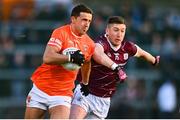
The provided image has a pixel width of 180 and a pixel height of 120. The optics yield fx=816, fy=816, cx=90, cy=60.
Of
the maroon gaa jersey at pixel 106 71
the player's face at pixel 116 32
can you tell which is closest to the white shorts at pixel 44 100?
the maroon gaa jersey at pixel 106 71

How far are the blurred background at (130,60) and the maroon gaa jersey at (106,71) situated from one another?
6.25 m

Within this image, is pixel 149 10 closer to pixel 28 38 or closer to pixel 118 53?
pixel 28 38

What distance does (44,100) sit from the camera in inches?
448

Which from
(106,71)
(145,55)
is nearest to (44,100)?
(106,71)

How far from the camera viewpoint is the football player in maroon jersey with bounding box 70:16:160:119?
1193cm

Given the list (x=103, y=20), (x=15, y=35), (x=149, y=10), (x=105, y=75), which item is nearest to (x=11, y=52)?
(x=15, y=35)

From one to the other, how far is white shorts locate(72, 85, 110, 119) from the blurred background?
6.14 m

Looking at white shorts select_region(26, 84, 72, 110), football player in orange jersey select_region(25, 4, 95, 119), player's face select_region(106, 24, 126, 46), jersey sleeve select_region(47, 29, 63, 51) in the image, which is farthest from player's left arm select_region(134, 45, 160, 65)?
jersey sleeve select_region(47, 29, 63, 51)

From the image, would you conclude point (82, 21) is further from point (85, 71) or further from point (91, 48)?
point (85, 71)

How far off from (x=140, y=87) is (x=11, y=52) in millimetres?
3189

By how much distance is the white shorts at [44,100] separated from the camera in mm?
11320

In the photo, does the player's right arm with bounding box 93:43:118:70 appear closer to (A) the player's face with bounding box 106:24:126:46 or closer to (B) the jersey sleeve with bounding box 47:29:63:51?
(A) the player's face with bounding box 106:24:126:46

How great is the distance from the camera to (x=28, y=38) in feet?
65.1

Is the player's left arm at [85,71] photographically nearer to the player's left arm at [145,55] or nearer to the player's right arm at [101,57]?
the player's right arm at [101,57]
